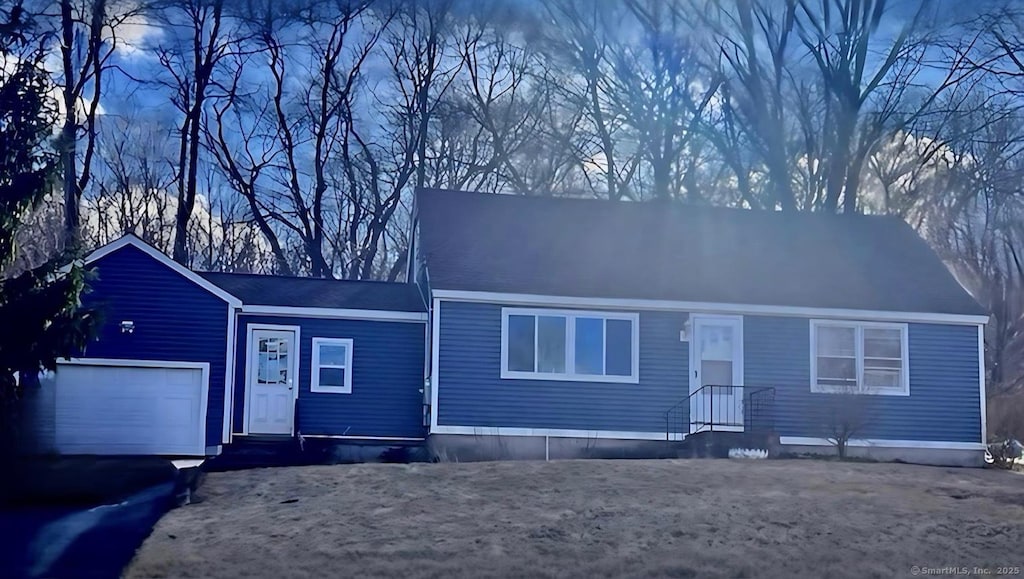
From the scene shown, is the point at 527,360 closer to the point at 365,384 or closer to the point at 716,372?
the point at 365,384

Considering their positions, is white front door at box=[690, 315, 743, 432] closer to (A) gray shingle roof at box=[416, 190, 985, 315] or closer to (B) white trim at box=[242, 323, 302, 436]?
(A) gray shingle roof at box=[416, 190, 985, 315]

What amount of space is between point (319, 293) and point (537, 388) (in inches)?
204

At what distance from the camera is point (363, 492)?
16641 mm

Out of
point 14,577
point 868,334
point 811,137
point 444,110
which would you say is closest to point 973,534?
point 868,334

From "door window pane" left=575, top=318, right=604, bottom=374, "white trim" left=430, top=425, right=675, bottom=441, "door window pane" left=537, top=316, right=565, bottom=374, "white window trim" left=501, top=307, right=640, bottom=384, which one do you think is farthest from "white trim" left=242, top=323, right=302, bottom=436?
"door window pane" left=575, top=318, right=604, bottom=374

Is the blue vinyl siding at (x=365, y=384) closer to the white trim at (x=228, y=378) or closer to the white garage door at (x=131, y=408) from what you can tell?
the white trim at (x=228, y=378)

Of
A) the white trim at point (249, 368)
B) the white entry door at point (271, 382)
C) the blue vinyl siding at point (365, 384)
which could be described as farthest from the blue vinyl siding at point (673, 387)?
the white entry door at point (271, 382)

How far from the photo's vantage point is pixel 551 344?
22672 mm

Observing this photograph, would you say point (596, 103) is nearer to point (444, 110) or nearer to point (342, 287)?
point (444, 110)

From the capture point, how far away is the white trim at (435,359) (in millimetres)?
22000

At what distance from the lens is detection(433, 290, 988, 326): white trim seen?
2241 centimetres

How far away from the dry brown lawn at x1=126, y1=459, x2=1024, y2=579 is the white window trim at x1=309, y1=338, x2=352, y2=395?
463cm

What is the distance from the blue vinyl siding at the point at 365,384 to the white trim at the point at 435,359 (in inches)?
60.6

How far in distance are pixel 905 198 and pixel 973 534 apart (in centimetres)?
2493
